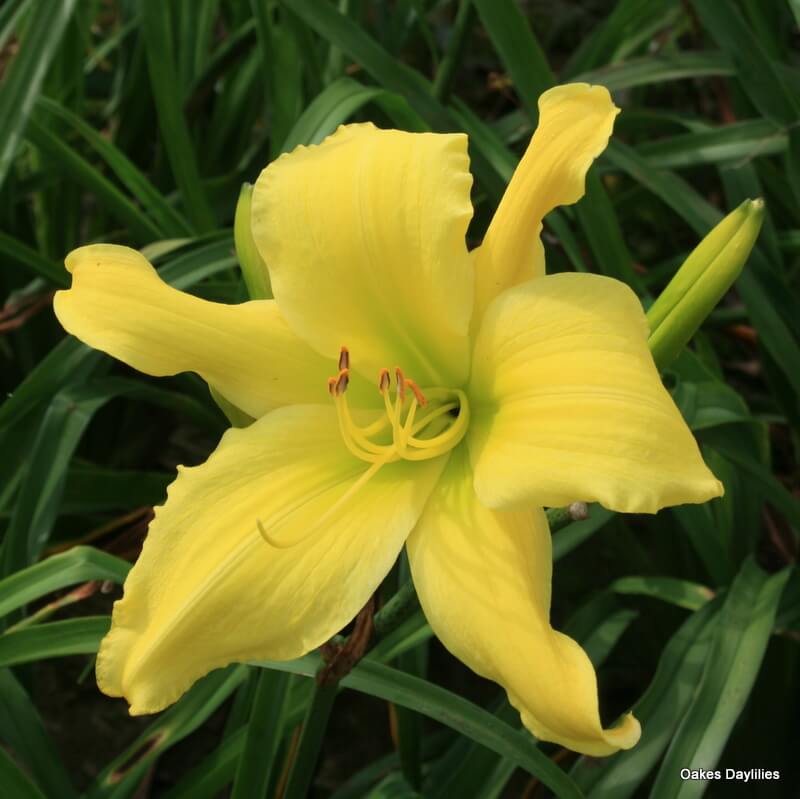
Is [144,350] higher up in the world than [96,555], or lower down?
higher up

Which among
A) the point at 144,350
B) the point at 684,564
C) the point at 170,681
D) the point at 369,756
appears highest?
the point at 144,350

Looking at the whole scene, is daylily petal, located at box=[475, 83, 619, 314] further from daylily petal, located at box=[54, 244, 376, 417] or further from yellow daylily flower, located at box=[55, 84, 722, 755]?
daylily petal, located at box=[54, 244, 376, 417]

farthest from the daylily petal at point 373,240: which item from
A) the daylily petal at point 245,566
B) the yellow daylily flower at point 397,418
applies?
the daylily petal at point 245,566

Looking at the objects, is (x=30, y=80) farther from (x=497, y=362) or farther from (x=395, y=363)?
(x=497, y=362)

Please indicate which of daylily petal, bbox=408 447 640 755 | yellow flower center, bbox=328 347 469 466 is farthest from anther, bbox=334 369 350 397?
daylily petal, bbox=408 447 640 755

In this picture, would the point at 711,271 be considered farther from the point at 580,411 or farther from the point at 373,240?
the point at 373,240

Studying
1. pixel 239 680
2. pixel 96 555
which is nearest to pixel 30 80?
pixel 96 555
